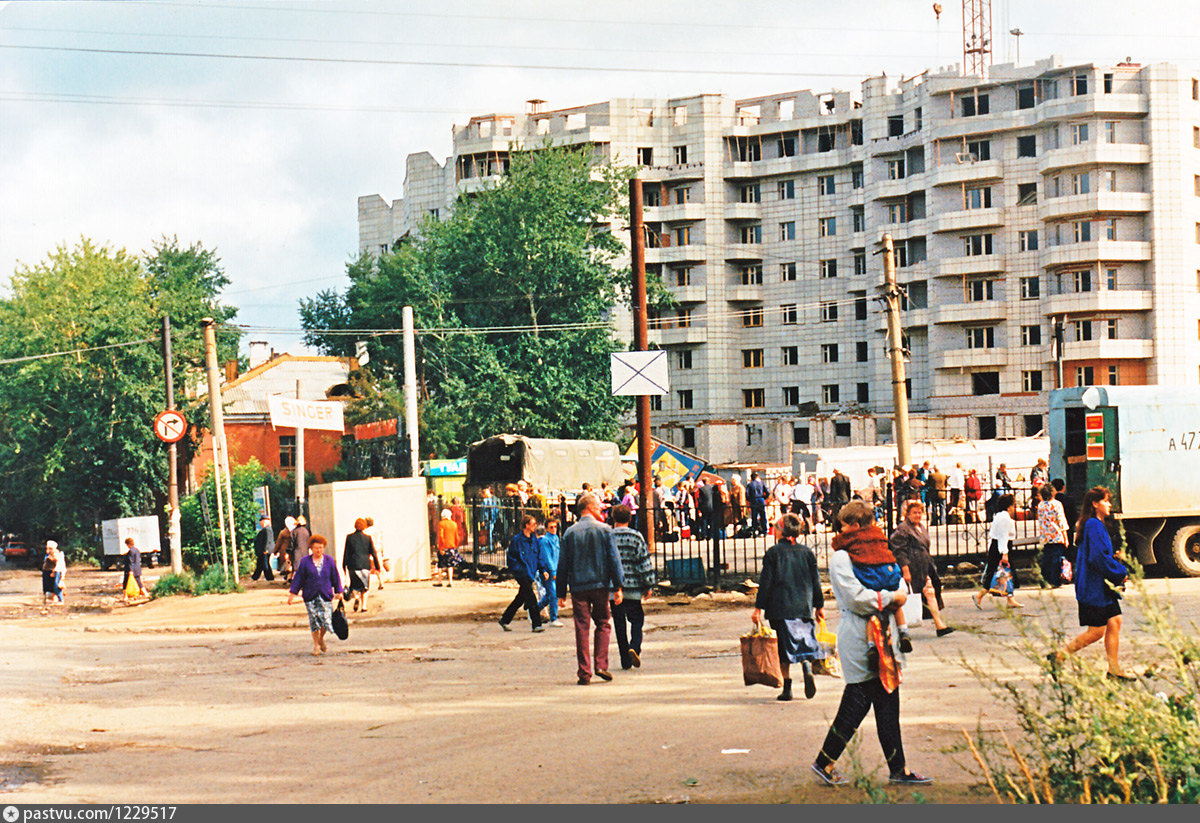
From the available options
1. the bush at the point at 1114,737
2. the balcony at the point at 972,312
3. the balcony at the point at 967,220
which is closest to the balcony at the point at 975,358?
the balcony at the point at 972,312

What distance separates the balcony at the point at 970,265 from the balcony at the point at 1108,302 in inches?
174

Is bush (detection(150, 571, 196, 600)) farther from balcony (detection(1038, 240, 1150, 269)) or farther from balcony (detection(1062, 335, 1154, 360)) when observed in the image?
balcony (detection(1038, 240, 1150, 269))

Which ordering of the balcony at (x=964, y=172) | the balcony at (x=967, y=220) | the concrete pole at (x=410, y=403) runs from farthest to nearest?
the balcony at (x=967, y=220)
the balcony at (x=964, y=172)
the concrete pole at (x=410, y=403)

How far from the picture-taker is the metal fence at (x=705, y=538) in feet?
74.2

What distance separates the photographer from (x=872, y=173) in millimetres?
75375

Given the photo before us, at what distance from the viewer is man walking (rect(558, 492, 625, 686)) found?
12.4m

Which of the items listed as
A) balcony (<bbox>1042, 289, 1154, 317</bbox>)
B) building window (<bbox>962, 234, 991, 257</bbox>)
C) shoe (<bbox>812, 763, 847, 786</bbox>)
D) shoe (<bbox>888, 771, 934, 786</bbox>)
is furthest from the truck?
building window (<bbox>962, 234, 991, 257</bbox>)

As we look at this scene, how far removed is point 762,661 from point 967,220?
210 ft

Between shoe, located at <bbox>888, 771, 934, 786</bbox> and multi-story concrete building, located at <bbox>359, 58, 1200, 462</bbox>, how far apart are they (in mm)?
56702

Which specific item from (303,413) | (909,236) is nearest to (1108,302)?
(909,236)

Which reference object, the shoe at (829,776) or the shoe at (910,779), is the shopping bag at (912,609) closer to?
the shoe at (910,779)
